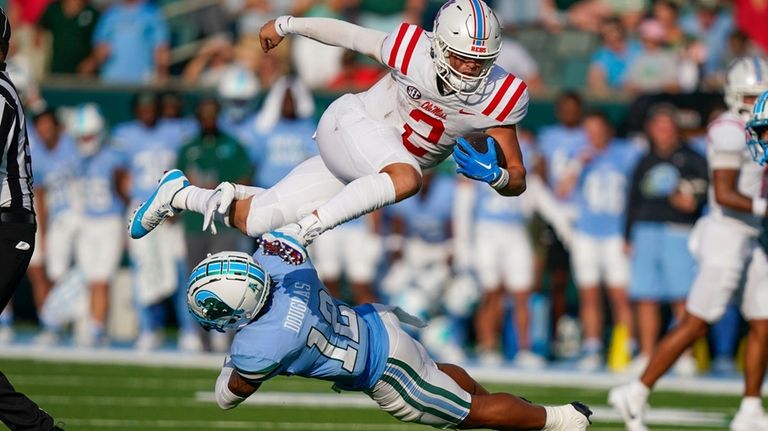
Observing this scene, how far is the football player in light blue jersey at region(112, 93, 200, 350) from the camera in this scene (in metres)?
12.6

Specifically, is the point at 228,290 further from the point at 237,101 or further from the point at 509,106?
the point at 237,101

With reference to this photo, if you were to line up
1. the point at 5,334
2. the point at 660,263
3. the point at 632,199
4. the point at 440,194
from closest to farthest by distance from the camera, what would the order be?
the point at 660,263
the point at 632,199
the point at 440,194
the point at 5,334

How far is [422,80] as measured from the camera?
6.96 metres

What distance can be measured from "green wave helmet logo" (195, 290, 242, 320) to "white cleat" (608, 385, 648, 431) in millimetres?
2984

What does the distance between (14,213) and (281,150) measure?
6.06m

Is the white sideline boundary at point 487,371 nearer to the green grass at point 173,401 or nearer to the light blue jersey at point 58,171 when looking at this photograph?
the green grass at point 173,401

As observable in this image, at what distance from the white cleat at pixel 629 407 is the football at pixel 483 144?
1933mm

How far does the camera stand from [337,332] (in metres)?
6.31

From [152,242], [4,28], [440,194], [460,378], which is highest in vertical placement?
[4,28]

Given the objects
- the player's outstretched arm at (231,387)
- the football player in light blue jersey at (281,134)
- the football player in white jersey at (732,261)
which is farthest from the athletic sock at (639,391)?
the football player in light blue jersey at (281,134)

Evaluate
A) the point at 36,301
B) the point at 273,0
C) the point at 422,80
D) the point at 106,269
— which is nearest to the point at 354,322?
the point at 422,80

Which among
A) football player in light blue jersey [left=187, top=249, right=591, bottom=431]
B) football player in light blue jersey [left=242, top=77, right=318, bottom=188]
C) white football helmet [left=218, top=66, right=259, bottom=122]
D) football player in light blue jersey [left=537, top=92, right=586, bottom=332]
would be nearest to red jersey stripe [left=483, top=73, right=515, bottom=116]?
football player in light blue jersey [left=187, top=249, right=591, bottom=431]

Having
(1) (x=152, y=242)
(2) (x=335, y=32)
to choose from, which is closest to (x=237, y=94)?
(1) (x=152, y=242)

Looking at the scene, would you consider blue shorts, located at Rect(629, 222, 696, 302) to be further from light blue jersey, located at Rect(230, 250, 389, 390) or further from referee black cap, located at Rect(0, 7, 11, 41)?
referee black cap, located at Rect(0, 7, 11, 41)
